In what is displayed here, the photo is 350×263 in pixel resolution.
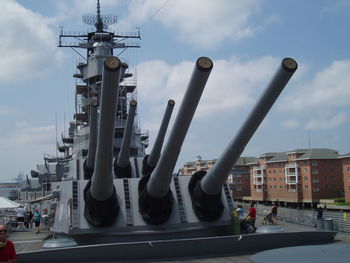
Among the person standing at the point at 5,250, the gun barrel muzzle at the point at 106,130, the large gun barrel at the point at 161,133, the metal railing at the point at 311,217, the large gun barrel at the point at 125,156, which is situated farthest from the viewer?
the metal railing at the point at 311,217

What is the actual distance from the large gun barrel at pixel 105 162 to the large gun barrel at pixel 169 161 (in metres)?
0.56

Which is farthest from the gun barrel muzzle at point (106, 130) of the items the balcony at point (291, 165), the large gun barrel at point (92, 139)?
the balcony at point (291, 165)

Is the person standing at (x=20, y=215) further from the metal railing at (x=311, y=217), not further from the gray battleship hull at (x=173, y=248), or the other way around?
the gray battleship hull at (x=173, y=248)

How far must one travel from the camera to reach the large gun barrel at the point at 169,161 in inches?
196

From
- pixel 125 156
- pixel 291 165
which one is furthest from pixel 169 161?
pixel 291 165

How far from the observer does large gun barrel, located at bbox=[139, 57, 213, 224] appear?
4.97 metres

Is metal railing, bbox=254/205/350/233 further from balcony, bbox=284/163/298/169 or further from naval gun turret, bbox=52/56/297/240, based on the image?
balcony, bbox=284/163/298/169

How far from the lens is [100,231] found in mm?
6801

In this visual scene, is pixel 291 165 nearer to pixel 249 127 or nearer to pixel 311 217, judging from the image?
pixel 311 217

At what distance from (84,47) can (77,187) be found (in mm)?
16181

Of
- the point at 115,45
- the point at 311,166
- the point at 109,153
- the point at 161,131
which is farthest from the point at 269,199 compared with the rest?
the point at 109,153

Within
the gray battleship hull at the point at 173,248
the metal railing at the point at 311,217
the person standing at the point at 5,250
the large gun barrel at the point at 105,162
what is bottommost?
the metal railing at the point at 311,217

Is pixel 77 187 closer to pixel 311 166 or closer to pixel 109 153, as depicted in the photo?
pixel 109 153

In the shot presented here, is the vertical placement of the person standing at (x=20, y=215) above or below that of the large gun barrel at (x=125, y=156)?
below
